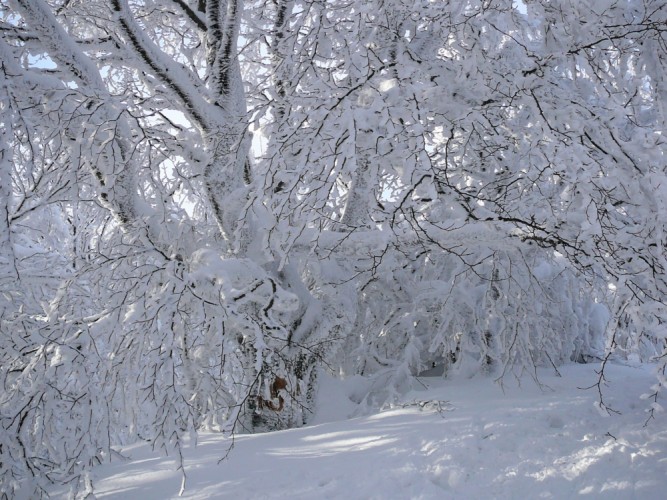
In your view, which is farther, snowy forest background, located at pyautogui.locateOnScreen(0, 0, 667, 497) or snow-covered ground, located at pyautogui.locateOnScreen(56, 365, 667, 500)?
snow-covered ground, located at pyautogui.locateOnScreen(56, 365, 667, 500)

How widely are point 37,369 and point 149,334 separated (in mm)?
851

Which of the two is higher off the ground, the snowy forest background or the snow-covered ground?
the snowy forest background

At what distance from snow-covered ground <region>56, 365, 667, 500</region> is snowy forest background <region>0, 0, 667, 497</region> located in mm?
407

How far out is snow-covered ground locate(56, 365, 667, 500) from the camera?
3326 mm

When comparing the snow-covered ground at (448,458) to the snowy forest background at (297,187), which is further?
the snow-covered ground at (448,458)

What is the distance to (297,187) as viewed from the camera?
3.57m

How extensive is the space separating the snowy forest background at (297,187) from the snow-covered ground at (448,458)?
1.34 feet

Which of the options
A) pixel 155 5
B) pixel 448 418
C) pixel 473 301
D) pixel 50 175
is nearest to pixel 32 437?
pixel 50 175

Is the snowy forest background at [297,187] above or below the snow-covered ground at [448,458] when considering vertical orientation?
above

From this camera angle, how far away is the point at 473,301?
606 centimetres

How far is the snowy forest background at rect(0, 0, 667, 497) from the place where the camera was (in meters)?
3.15

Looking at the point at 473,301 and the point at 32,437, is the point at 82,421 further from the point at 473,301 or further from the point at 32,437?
the point at 473,301

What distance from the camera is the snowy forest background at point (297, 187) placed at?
315 centimetres

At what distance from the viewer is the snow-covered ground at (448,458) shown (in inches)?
131
